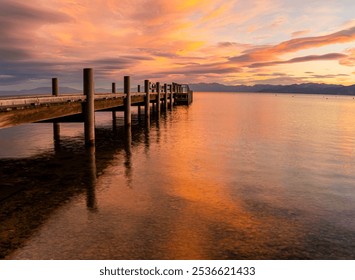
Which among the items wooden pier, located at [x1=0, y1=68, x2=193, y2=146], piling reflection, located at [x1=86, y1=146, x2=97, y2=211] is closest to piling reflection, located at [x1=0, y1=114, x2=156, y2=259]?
piling reflection, located at [x1=86, y1=146, x2=97, y2=211]

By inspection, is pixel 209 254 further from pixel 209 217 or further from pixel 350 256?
pixel 350 256

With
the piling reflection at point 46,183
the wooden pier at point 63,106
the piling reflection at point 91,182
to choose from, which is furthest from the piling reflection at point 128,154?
the wooden pier at point 63,106

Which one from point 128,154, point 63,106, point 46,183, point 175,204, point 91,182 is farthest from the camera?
point 128,154

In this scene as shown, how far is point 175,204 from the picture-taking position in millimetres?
7766

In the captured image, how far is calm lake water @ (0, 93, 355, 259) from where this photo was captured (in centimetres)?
555

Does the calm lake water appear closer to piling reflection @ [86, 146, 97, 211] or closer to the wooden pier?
piling reflection @ [86, 146, 97, 211]

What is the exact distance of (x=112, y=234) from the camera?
6023mm

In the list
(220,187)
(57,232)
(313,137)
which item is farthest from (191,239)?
(313,137)

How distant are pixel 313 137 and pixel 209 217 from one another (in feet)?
54.2

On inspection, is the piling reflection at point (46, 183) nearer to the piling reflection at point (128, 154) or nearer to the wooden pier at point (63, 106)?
the piling reflection at point (128, 154)

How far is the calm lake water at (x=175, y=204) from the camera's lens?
5.55m

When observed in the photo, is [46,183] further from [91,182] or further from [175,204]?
[175,204]

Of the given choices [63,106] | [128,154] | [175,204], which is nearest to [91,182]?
[175,204]

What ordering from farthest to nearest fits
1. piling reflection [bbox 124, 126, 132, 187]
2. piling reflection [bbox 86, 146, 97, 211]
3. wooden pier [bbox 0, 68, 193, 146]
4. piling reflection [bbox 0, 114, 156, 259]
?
piling reflection [bbox 124, 126, 132, 187] < wooden pier [bbox 0, 68, 193, 146] < piling reflection [bbox 86, 146, 97, 211] < piling reflection [bbox 0, 114, 156, 259]
